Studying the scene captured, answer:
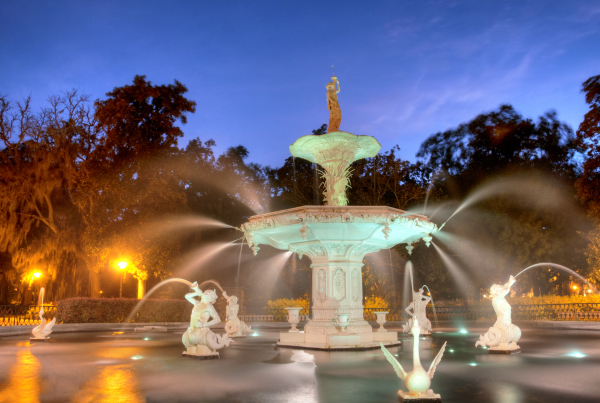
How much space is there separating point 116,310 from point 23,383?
15.4m

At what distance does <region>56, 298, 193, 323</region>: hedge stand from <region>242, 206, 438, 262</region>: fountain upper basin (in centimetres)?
1112

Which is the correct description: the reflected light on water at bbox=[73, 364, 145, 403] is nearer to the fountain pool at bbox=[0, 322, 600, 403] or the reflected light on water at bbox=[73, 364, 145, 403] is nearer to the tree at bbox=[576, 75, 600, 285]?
the fountain pool at bbox=[0, 322, 600, 403]

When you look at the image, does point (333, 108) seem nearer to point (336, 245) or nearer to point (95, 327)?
point (336, 245)

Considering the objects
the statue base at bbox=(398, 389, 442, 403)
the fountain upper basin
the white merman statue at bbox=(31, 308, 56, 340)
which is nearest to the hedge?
the white merman statue at bbox=(31, 308, 56, 340)

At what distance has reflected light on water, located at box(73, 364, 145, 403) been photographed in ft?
18.9

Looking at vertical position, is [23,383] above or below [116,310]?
below

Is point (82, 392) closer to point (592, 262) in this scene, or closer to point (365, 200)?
point (365, 200)

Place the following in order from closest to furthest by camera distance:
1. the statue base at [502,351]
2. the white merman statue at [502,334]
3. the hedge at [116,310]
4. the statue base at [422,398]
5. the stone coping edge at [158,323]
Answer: the statue base at [422,398], the statue base at [502,351], the white merman statue at [502,334], the stone coping edge at [158,323], the hedge at [116,310]

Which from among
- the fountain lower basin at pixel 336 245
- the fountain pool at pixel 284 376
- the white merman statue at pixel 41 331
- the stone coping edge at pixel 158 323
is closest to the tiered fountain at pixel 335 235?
the fountain lower basin at pixel 336 245

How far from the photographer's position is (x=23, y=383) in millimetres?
6820

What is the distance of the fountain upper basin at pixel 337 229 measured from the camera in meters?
11.0

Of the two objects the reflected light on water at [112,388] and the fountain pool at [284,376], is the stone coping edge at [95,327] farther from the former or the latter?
the reflected light on water at [112,388]

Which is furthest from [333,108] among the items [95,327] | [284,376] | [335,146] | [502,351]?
[95,327]

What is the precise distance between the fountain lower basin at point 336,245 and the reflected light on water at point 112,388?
487 cm
